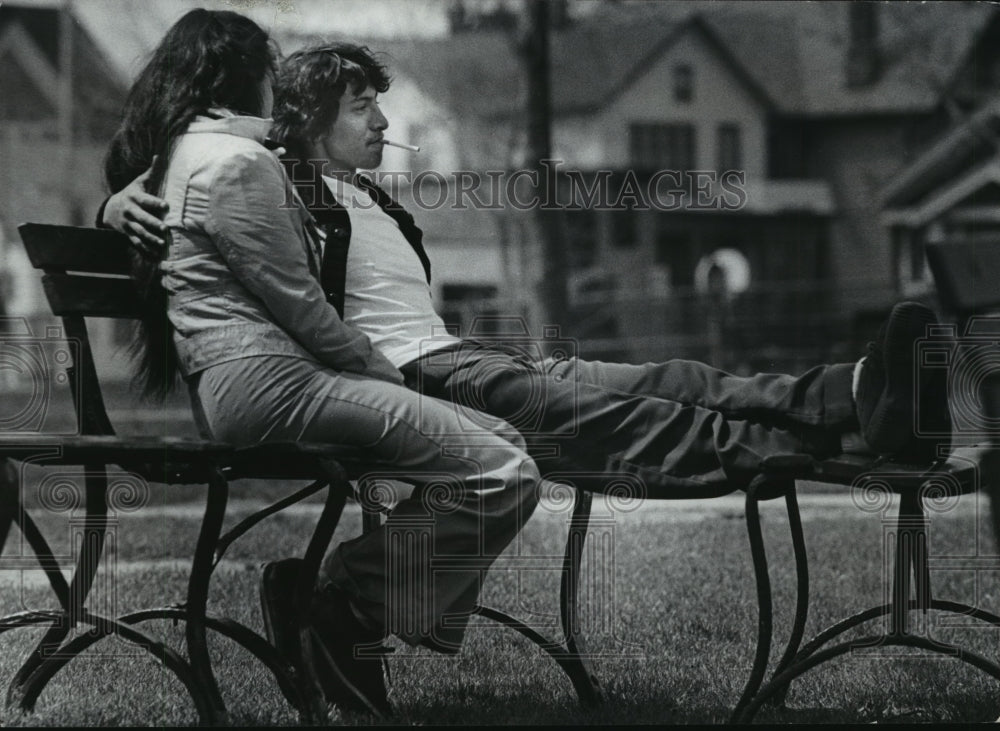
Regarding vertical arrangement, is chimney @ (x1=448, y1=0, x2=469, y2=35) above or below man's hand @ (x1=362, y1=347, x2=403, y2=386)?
above

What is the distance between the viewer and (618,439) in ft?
10.1

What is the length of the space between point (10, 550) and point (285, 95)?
2714 millimetres

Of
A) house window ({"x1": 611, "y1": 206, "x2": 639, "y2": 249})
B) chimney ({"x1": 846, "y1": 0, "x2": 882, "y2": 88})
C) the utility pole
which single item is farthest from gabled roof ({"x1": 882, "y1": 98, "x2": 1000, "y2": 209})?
the utility pole

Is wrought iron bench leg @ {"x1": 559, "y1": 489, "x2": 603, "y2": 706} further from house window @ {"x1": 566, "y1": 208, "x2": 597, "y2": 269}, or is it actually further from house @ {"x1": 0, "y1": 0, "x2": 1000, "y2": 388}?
house window @ {"x1": 566, "y1": 208, "x2": 597, "y2": 269}

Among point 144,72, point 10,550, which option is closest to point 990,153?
point 10,550

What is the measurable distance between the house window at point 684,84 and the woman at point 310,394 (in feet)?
72.7

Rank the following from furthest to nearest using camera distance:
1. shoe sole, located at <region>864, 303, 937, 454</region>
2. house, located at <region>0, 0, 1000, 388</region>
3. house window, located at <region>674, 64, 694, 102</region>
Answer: house window, located at <region>674, 64, 694, 102</region>
house, located at <region>0, 0, 1000, 388</region>
shoe sole, located at <region>864, 303, 937, 454</region>

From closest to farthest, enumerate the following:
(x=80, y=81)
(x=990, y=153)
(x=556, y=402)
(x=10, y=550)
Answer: (x=556, y=402) < (x=10, y=550) < (x=80, y=81) < (x=990, y=153)

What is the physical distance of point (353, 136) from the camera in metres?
3.26

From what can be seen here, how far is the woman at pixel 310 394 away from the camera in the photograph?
289 centimetres

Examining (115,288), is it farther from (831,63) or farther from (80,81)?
(831,63)

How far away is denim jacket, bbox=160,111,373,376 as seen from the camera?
9.55 feet

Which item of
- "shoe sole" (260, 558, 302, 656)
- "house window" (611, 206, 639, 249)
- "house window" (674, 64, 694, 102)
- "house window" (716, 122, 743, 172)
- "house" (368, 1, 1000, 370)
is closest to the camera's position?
"shoe sole" (260, 558, 302, 656)

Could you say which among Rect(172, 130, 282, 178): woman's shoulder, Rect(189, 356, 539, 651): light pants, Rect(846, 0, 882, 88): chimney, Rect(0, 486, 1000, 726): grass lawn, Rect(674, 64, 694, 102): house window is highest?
Rect(674, 64, 694, 102): house window
